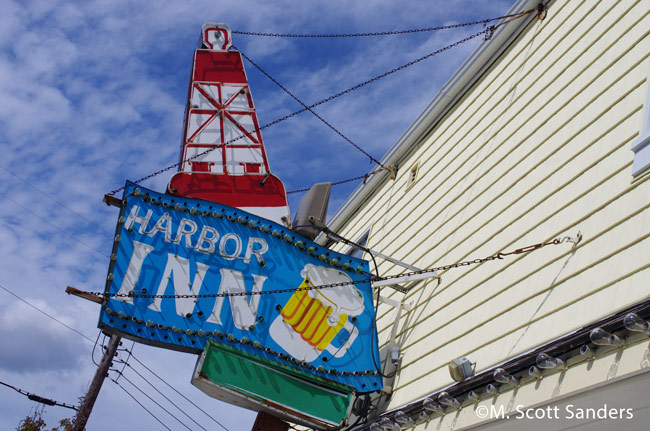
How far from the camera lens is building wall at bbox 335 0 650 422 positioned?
485 centimetres

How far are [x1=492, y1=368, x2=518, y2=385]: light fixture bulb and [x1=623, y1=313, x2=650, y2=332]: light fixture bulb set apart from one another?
3.55ft

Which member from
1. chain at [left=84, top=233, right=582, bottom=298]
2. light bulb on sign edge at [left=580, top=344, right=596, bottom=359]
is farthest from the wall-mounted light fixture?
light bulb on sign edge at [left=580, top=344, right=596, bottom=359]

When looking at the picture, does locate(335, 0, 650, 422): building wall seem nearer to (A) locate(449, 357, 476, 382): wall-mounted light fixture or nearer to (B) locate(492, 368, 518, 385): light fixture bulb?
(A) locate(449, 357, 476, 382): wall-mounted light fixture

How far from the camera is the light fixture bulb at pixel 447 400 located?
5.30 meters

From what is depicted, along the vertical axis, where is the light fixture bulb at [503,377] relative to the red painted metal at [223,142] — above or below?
below

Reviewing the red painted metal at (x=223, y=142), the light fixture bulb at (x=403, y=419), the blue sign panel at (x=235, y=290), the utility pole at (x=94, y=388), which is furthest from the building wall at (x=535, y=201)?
the utility pole at (x=94, y=388)

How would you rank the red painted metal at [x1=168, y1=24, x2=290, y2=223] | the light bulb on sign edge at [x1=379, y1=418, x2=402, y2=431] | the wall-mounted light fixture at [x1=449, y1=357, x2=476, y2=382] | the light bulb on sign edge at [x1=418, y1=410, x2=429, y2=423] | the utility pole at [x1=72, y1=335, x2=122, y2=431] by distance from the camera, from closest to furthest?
the wall-mounted light fixture at [x1=449, y1=357, x2=476, y2=382]
the light bulb on sign edge at [x1=418, y1=410, x2=429, y2=423]
the light bulb on sign edge at [x1=379, y1=418, x2=402, y2=431]
the red painted metal at [x1=168, y1=24, x2=290, y2=223]
the utility pole at [x1=72, y1=335, x2=122, y2=431]

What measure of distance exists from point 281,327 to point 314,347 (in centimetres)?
38

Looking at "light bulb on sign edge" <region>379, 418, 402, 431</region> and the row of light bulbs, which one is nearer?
the row of light bulbs

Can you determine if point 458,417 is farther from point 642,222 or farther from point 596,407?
point 642,222

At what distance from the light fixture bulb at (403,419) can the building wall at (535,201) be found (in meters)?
0.47

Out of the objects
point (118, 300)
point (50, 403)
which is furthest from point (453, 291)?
point (50, 403)

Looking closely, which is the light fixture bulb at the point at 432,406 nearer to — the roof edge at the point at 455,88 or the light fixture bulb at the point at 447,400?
the light fixture bulb at the point at 447,400

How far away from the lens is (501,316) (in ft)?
18.5
